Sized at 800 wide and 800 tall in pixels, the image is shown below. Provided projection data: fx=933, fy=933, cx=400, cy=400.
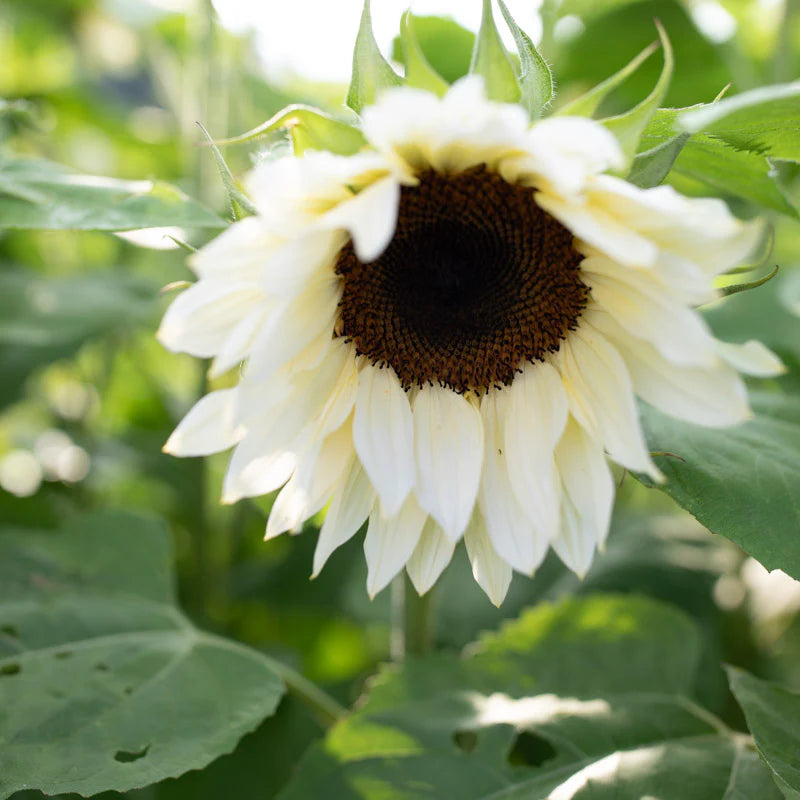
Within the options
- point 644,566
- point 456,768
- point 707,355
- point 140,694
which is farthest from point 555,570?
point 707,355

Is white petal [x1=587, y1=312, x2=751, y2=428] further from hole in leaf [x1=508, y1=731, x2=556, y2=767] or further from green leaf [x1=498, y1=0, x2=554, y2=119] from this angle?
hole in leaf [x1=508, y1=731, x2=556, y2=767]

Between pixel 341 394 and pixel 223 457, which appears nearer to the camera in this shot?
pixel 341 394

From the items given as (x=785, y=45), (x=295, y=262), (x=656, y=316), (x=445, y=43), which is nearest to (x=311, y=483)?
(x=295, y=262)

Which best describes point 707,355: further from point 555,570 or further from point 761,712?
point 555,570

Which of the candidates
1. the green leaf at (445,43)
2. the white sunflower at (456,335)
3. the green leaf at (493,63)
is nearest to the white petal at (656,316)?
the white sunflower at (456,335)

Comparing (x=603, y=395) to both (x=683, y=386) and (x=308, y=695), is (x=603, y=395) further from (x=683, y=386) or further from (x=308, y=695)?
(x=308, y=695)

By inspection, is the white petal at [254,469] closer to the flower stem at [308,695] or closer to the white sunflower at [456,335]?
the white sunflower at [456,335]
